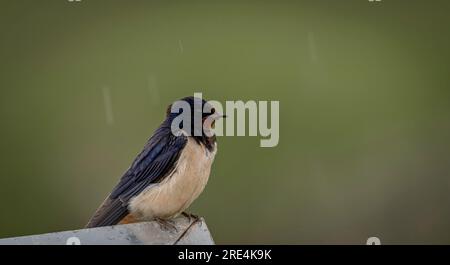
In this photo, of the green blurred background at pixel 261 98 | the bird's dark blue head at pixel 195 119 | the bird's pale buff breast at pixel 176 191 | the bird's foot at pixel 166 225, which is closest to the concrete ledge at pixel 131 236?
the bird's foot at pixel 166 225

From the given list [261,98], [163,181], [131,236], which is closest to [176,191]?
[163,181]

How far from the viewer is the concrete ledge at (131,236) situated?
3.23 m

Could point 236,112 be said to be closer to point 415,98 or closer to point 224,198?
point 224,198

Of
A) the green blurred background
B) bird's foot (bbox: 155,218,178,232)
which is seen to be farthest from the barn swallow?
the green blurred background

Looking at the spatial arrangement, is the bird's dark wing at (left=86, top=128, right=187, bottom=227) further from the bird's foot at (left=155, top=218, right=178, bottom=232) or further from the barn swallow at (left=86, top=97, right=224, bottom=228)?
the bird's foot at (left=155, top=218, right=178, bottom=232)

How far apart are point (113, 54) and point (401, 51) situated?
1.94m

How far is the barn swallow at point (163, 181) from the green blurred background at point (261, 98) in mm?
1169

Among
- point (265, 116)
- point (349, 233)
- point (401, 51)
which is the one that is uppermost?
point (401, 51)

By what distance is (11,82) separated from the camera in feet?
18.6

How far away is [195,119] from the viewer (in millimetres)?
4195

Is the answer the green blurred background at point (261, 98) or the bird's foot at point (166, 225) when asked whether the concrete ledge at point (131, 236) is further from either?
the green blurred background at point (261, 98)

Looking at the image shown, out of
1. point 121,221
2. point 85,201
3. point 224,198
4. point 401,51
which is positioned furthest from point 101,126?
point 401,51

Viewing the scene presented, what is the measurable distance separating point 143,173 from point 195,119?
37cm
